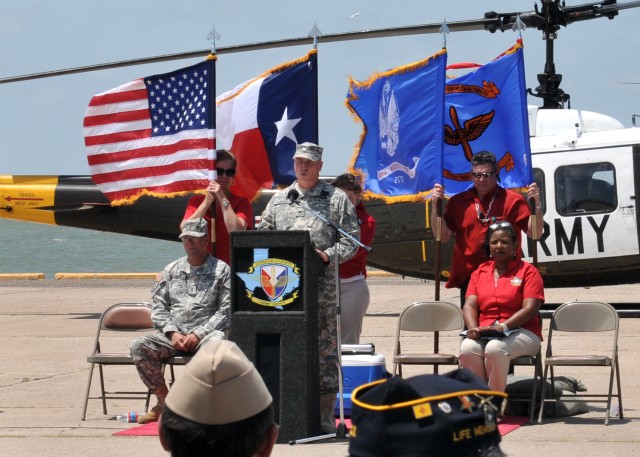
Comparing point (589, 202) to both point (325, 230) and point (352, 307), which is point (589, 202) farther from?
point (325, 230)

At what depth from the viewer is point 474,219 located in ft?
25.9

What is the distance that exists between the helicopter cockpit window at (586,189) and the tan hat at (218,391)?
12378 millimetres

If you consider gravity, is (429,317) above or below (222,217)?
below

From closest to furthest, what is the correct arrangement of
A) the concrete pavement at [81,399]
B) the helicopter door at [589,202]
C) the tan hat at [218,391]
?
the tan hat at [218,391], the concrete pavement at [81,399], the helicopter door at [589,202]

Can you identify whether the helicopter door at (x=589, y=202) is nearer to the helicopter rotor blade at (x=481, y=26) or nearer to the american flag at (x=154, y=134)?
the helicopter rotor blade at (x=481, y=26)

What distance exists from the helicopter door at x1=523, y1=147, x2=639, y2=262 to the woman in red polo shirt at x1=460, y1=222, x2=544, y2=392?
6764 mm

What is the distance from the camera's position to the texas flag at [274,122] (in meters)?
9.23

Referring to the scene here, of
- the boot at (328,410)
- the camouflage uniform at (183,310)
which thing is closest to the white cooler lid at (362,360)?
the boot at (328,410)

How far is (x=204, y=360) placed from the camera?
7.05 ft

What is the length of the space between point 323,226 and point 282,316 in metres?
0.66

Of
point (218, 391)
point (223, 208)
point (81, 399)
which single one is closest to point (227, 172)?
point (223, 208)

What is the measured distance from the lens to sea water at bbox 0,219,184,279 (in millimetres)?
46938

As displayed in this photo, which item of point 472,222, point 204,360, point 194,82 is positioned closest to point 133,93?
point 194,82

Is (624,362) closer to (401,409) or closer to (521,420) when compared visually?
(521,420)
